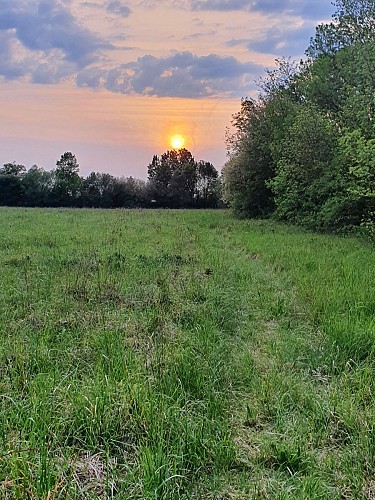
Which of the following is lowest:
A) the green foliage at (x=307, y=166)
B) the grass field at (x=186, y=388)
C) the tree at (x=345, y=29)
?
the grass field at (x=186, y=388)

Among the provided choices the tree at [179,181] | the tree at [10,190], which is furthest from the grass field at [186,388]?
the tree at [10,190]

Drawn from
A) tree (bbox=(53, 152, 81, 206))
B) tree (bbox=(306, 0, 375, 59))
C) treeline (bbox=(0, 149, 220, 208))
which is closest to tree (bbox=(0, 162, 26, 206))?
treeline (bbox=(0, 149, 220, 208))

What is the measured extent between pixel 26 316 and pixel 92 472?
143 inches

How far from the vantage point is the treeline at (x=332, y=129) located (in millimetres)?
16562

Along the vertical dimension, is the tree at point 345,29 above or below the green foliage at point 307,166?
above

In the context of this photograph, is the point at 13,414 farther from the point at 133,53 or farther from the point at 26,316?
the point at 133,53

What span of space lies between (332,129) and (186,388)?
18.5m

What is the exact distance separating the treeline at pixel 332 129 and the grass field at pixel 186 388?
981 cm

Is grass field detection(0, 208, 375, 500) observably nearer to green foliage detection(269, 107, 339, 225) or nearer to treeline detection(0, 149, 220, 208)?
green foliage detection(269, 107, 339, 225)

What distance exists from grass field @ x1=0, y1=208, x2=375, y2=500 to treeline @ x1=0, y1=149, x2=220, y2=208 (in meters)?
55.3

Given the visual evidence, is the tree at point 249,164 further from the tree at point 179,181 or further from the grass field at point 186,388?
the tree at point 179,181

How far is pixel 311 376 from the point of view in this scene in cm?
436

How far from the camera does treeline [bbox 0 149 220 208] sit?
6169cm

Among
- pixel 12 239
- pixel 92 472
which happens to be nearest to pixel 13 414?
pixel 92 472
